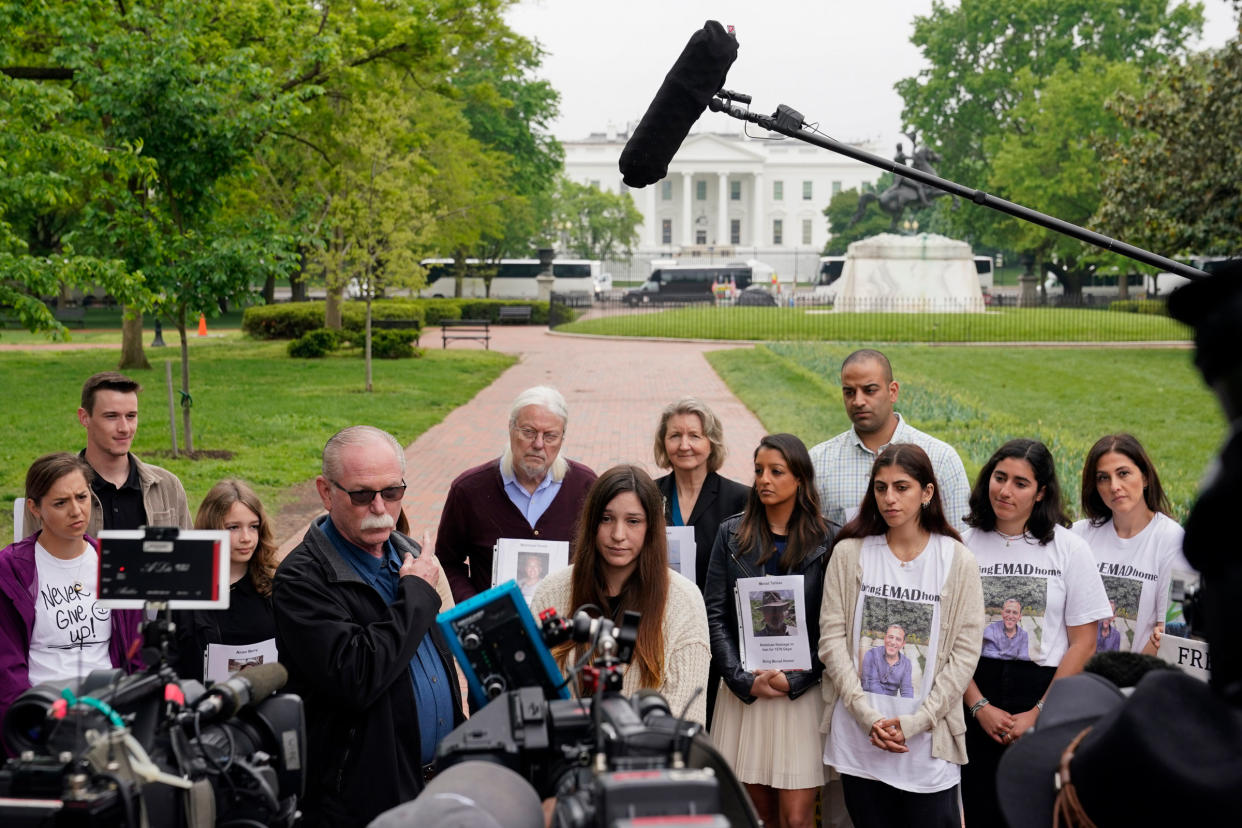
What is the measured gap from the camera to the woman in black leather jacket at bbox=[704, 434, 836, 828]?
15.4 feet

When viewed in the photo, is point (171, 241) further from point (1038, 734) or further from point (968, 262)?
point (968, 262)

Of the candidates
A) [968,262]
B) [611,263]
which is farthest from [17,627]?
[611,263]

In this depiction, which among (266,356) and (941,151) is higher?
(941,151)

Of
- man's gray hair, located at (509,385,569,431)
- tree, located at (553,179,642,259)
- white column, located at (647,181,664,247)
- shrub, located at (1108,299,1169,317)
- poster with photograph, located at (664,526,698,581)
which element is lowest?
poster with photograph, located at (664,526,698,581)

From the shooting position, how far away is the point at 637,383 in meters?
26.0

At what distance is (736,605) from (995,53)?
208ft

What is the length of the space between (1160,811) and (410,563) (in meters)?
2.23

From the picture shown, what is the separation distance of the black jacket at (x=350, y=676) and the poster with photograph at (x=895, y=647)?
1.86 m

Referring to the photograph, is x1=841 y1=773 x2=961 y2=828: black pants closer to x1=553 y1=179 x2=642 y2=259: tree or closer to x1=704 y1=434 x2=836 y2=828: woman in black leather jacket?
x1=704 y1=434 x2=836 y2=828: woman in black leather jacket

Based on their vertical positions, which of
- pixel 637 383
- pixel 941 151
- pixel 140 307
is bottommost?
pixel 637 383

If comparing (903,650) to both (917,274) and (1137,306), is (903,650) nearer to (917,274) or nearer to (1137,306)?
(917,274)

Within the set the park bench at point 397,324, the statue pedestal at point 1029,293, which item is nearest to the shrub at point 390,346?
the park bench at point 397,324

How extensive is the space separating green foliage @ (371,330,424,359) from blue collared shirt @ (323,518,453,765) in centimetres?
2752

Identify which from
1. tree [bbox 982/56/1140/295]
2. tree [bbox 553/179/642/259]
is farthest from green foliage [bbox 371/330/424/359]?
tree [bbox 553/179/642/259]
